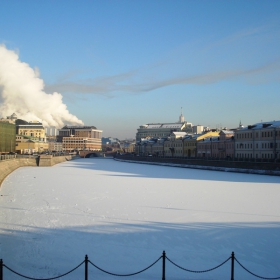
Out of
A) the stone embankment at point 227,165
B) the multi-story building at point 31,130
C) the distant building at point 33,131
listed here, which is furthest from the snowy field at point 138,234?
the multi-story building at point 31,130

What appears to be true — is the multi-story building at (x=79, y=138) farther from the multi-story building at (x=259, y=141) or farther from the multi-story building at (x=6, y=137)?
the multi-story building at (x=259, y=141)

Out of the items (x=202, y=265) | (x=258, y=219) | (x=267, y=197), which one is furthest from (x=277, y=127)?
(x=202, y=265)

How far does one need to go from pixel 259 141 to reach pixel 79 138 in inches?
4970

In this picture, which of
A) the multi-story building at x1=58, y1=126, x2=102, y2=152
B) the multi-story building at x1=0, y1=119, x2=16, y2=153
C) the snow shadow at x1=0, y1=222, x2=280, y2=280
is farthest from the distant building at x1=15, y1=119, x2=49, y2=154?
the snow shadow at x1=0, y1=222, x2=280, y2=280

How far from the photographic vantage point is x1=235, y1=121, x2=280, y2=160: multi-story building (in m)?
50.4

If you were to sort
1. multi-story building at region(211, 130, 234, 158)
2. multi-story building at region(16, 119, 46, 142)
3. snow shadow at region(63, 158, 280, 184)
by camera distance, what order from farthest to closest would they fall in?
multi-story building at region(16, 119, 46, 142) → multi-story building at region(211, 130, 234, 158) → snow shadow at region(63, 158, 280, 184)

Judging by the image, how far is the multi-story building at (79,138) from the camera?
564 ft

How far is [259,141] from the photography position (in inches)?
2119

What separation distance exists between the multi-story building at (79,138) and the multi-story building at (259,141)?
11565 cm

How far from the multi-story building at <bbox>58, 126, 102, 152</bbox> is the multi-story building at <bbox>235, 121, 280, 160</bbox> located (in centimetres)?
11565

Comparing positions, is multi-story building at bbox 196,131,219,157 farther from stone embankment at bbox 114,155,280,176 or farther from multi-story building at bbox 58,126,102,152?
multi-story building at bbox 58,126,102,152

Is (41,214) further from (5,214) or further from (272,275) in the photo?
(272,275)

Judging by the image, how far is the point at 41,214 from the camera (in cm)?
1708

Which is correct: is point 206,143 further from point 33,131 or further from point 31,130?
point 31,130
